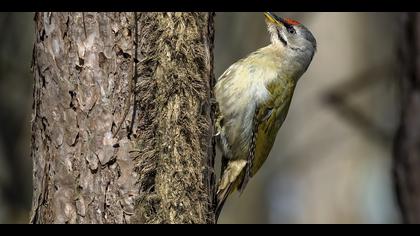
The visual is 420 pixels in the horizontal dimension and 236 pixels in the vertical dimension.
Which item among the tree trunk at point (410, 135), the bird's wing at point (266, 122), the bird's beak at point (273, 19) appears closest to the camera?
the tree trunk at point (410, 135)

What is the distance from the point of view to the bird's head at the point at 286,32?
20.7 feet

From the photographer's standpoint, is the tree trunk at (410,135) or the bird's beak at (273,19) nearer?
the tree trunk at (410,135)

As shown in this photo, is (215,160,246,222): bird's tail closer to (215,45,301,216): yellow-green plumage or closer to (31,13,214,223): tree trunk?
(215,45,301,216): yellow-green plumage

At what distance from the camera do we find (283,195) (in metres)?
12.6

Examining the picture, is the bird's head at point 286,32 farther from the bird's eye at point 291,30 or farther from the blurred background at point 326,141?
the blurred background at point 326,141

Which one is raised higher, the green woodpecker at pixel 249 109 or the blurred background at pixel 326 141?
the green woodpecker at pixel 249 109

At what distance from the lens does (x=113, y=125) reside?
4.24m

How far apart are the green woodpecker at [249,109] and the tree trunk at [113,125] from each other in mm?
1114

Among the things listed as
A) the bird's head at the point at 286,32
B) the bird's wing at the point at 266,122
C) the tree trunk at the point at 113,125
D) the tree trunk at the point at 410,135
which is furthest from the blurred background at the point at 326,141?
the tree trunk at the point at 113,125

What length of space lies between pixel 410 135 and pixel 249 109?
1259 millimetres

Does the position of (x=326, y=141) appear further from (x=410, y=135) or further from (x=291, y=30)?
(x=410, y=135)

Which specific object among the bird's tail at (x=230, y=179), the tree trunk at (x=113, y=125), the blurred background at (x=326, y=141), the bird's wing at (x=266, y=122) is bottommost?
the blurred background at (x=326, y=141)

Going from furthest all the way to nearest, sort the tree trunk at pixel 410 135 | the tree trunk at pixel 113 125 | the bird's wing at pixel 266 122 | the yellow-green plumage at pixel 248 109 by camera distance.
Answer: the bird's wing at pixel 266 122 < the yellow-green plumage at pixel 248 109 < the tree trunk at pixel 410 135 < the tree trunk at pixel 113 125
